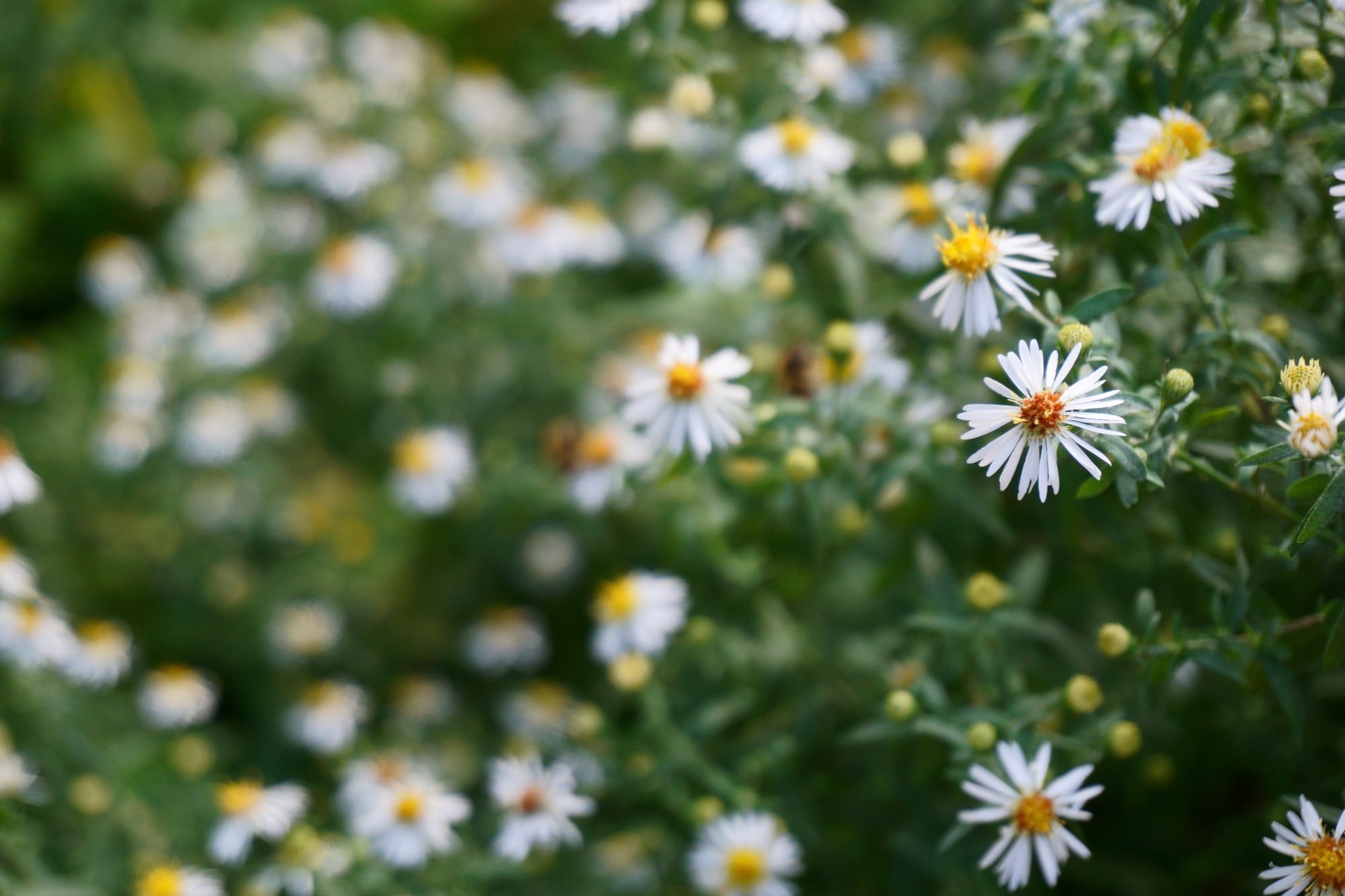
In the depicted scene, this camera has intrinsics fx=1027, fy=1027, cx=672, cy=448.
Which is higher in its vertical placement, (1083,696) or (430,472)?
(430,472)

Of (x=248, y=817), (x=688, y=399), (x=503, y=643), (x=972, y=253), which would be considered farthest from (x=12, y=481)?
(x=972, y=253)

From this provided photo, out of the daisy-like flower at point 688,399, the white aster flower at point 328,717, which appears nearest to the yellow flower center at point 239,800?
the white aster flower at point 328,717

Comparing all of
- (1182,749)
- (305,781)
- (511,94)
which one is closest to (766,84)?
(1182,749)

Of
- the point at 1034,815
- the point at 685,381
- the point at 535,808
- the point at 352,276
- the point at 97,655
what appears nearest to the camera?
the point at 1034,815

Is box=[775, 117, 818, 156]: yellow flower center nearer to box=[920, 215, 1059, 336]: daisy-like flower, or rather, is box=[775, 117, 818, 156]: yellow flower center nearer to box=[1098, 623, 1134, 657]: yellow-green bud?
box=[920, 215, 1059, 336]: daisy-like flower

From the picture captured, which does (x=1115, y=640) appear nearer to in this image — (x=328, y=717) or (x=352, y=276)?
(x=328, y=717)

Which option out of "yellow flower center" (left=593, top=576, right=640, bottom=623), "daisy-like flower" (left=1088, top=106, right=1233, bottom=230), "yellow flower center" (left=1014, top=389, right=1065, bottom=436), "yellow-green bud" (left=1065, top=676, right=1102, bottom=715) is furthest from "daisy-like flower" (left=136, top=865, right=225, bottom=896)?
"daisy-like flower" (left=1088, top=106, right=1233, bottom=230)
